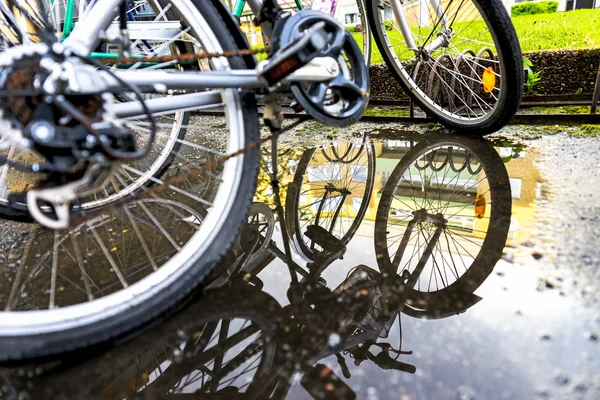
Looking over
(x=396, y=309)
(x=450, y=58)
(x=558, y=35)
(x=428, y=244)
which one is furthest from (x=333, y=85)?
(x=558, y=35)

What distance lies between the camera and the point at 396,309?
45.7 inches

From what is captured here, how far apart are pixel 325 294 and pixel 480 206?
80 centimetres

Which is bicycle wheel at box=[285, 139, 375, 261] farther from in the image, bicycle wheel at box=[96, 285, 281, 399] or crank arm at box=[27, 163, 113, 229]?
crank arm at box=[27, 163, 113, 229]

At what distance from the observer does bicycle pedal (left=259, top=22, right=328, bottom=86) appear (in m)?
1.22

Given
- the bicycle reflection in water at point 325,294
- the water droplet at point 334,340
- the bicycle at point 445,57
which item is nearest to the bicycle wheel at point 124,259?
the bicycle reflection in water at point 325,294

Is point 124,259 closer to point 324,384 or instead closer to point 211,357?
point 211,357

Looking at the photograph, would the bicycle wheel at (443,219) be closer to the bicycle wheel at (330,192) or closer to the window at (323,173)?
the bicycle wheel at (330,192)

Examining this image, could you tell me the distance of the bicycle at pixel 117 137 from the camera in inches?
37.9

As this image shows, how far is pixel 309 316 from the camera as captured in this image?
3.75 ft

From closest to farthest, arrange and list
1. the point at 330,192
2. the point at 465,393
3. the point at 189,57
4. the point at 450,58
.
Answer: the point at 465,393 → the point at 189,57 → the point at 330,192 → the point at 450,58

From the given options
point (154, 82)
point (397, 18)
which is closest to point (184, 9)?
point (154, 82)

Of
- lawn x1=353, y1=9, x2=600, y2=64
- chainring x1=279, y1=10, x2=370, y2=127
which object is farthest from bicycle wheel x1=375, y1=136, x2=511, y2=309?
lawn x1=353, y1=9, x2=600, y2=64

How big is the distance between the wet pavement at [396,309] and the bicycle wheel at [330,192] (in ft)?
0.04

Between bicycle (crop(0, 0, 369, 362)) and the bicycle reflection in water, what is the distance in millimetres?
111
